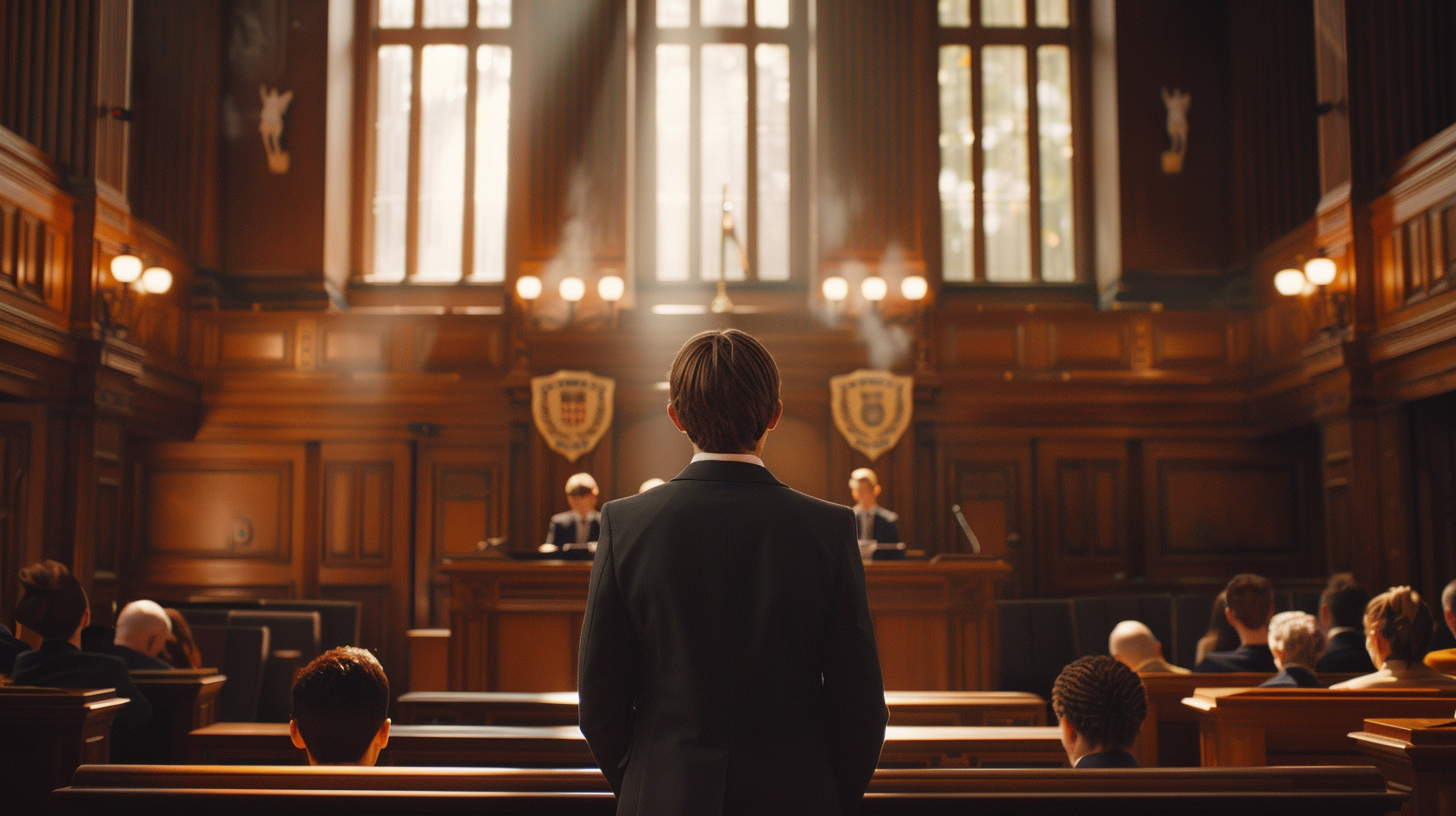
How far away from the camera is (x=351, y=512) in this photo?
10.2 m

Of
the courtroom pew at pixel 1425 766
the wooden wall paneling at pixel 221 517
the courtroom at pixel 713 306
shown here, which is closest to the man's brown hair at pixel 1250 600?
the courtroom at pixel 713 306

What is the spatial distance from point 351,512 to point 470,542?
1.01 meters

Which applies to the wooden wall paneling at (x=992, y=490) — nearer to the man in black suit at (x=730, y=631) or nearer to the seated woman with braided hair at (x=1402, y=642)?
the seated woman with braided hair at (x=1402, y=642)

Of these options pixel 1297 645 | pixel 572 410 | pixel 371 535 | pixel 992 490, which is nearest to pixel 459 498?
pixel 371 535

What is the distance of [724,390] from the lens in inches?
68.4

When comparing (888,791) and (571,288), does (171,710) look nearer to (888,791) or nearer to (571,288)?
(888,791)

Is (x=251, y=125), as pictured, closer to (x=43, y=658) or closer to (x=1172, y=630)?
(x=43, y=658)

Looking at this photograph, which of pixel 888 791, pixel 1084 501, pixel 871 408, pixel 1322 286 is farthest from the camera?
pixel 1084 501

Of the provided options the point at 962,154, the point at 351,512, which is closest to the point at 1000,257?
the point at 962,154

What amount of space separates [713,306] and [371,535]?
11.0 ft

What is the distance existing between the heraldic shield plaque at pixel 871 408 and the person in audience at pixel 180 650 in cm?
527

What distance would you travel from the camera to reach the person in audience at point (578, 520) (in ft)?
25.1

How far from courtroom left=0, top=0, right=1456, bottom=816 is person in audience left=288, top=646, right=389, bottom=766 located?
9.88 ft

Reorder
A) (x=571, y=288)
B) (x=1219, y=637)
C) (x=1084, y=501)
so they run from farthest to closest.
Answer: (x=1084, y=501) → (x=571, y=288) → (x=1219, y=637)
